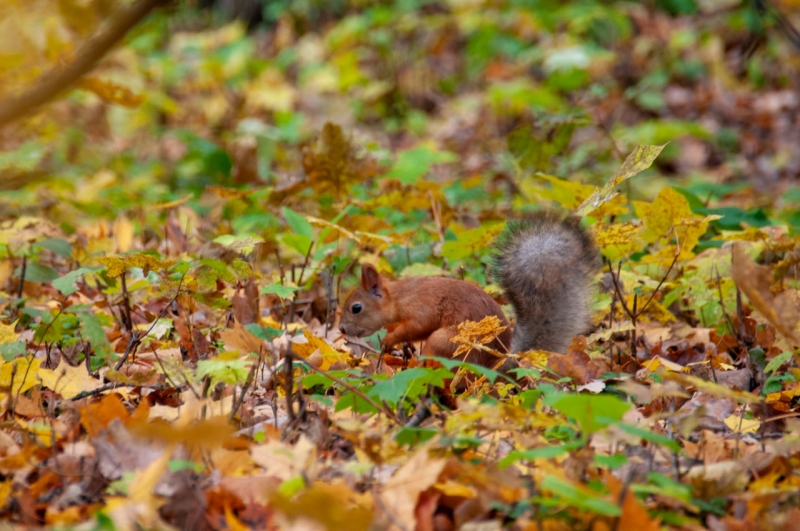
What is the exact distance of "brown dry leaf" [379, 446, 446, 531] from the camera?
1600 mm

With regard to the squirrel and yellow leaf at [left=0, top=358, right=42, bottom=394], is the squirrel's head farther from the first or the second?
yellow leaf at [left=0, top=358, right=42, bottom=394]

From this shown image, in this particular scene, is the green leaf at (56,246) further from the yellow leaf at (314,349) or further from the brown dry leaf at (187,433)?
the brown dry leaf at (187,433)

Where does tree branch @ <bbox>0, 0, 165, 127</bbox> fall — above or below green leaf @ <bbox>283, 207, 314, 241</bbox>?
above

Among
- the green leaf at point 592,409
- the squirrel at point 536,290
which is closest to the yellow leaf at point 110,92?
the squirrel at point 536,290

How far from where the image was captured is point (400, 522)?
5.20ft

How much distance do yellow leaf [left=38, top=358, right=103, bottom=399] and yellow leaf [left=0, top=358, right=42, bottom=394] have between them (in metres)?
0.05

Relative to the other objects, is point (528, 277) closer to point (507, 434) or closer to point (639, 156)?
point (639, 156)

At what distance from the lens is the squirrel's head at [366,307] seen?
3215mm

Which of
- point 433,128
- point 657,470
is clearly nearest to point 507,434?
point 657,470

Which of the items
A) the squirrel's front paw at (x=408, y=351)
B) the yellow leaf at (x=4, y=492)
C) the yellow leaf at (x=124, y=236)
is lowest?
the squirrel's front paw at (x=408, y=351)

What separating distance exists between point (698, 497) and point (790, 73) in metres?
8.26

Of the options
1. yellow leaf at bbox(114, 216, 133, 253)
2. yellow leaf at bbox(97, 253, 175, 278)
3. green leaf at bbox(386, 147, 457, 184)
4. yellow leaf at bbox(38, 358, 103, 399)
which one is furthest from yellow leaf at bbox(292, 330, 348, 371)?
green leaf at bbox(386, 147, 457, 184)

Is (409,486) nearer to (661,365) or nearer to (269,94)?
(661,365)

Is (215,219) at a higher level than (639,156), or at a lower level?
lower
